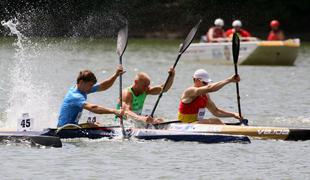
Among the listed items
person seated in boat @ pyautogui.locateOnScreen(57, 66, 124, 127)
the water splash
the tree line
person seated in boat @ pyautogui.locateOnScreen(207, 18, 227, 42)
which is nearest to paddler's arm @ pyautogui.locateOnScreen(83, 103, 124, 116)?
person seated in boat @ pyautogui.locateOnScreen(57, 66, 124, 127)

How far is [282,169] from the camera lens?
15.2 metres

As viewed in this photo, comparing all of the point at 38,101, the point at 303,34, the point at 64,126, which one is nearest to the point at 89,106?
the point at 64,126

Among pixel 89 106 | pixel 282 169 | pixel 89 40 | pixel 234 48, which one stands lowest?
pixel 282 169

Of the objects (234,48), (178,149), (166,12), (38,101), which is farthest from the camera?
(166,12)

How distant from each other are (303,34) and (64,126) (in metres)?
42.3

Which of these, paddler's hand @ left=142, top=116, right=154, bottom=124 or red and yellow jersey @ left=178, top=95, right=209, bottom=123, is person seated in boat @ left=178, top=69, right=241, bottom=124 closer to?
red and yellow jersey @ left=178, top=95, right=209, bottom=123

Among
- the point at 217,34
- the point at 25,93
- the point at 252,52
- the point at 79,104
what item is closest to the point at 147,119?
the point at 79,104

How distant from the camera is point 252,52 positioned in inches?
1425

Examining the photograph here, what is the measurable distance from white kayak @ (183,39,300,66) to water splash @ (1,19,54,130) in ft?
19.8

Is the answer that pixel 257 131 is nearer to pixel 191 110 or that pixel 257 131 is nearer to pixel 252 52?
pixel 191 110

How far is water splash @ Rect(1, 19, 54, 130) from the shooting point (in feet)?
65.5

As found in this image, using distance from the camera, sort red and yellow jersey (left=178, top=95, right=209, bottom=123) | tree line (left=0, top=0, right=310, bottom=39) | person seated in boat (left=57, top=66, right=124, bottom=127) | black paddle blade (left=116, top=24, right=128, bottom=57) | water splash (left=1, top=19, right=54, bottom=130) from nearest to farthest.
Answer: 1. person seated in boat (left=57, top=66, right=124, bottom=127)
2. red and yellow jersey (left=178, top=95, right=209, bottom=123)
3. water splash (left=1, top=19, right=54, bottom=130)
4. black paddle blade (left=116, top=24, right=128, bottom=57)
5. tree line (left=0, top=0, right=310, bottom=39)

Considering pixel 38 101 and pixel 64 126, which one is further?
pixel 38 101

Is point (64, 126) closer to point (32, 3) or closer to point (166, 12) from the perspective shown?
point (32, 3)
